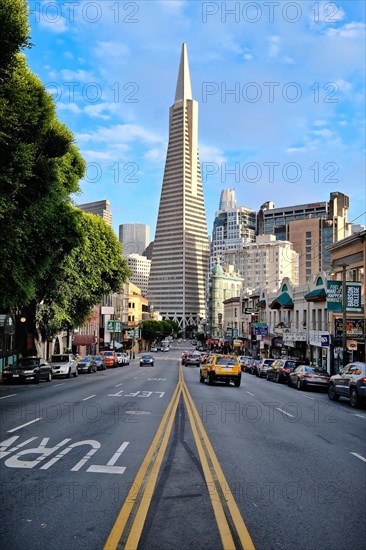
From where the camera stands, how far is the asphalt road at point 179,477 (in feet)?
20.2

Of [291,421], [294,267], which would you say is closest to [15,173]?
[291,421]

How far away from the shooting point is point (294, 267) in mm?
187000

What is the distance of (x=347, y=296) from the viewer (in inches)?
1288

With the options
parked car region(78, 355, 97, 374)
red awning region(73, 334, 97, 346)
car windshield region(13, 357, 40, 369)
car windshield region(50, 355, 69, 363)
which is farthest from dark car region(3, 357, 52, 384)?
red awning region(73, 334, 97, 346)

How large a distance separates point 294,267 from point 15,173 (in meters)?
176

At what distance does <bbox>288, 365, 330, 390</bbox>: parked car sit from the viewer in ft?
94.1

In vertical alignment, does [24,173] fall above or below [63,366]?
above

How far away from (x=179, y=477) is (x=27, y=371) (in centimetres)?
2279

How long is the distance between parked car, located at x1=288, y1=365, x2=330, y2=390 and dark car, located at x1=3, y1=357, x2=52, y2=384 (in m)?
14.3

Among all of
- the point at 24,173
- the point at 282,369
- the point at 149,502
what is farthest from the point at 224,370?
the point at 149,502

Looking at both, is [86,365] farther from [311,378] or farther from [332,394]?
[332,394]

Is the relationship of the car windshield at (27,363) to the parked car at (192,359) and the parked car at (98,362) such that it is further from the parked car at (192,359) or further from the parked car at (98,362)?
the parked car at (192,359)

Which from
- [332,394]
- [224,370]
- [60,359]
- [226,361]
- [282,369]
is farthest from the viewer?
[60,359]

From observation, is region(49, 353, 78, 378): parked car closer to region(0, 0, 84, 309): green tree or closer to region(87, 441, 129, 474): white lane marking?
region(0, 0, 84, 309): green tree
